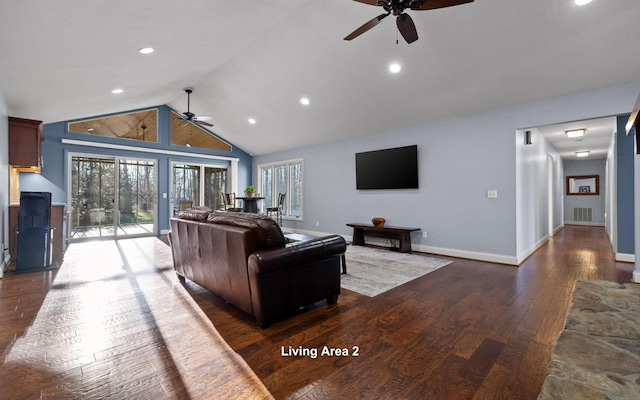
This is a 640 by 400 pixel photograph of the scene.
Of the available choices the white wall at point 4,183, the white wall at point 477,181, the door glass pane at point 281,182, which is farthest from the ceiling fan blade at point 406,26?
the door glass pane at point 281,182

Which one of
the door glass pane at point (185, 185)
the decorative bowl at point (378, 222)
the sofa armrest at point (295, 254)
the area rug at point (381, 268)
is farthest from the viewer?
the door glass pane at point (185, 185)

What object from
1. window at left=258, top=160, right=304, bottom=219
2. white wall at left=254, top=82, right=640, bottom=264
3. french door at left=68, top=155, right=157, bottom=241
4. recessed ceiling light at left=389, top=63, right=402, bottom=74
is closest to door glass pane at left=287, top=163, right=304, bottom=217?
window at left=258, top=160, right=304, bottom=219

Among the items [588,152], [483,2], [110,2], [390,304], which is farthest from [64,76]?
[588,152]

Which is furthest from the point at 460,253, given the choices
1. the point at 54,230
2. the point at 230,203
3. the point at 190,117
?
the point at 54,230

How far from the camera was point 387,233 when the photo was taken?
6008 mm

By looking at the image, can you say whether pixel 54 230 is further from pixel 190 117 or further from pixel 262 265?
pixel 262 265

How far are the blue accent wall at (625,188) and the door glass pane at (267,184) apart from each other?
27.1 ft

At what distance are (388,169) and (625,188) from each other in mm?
3911

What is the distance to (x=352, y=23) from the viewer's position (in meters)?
3.97

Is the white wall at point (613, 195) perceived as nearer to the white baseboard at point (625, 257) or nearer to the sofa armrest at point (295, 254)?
the white baseboard at point (625, 257)

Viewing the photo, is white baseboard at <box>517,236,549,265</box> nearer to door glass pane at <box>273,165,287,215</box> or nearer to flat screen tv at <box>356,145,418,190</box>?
flat screen tv at <box>356,145,418,190</box>

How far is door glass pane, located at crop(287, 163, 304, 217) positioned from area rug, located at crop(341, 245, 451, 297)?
3258 mm

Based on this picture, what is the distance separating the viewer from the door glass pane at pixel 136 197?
7.73 meters

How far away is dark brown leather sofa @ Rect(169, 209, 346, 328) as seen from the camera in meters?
2.44
